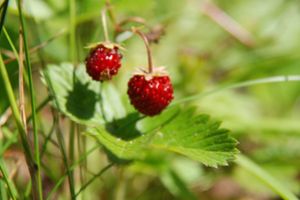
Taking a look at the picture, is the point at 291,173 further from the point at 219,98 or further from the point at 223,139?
the point at 223,139

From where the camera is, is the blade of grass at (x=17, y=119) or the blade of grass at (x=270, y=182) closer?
the blade of grass at (x=17, y=119)

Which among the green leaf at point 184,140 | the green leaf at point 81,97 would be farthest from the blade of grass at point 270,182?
the green leaf at point 81,97

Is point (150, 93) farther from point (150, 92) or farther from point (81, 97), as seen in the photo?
point (81, 97)

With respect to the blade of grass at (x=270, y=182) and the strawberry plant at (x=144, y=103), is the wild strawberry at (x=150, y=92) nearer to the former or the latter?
the strawberry plant at (x=144, y=103)

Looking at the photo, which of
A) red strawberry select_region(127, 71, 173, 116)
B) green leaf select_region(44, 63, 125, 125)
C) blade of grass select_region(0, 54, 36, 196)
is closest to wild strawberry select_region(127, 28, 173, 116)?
red strawberry select_region(127, 71, 173, 116)

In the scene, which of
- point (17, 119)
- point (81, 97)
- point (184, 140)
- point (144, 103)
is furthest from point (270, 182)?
point (17, 119)

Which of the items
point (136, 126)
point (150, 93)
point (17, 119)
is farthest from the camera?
point (136, 126)

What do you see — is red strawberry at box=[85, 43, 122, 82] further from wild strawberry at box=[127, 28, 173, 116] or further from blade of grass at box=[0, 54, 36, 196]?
blade of grass at box=[0, 54, 36, 196]
